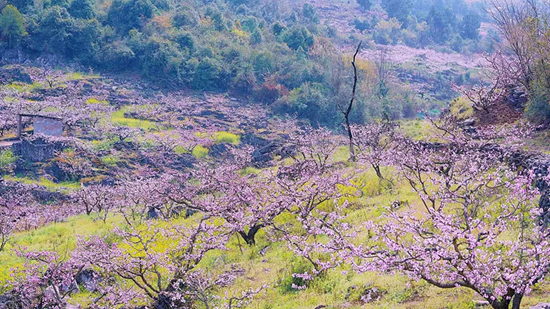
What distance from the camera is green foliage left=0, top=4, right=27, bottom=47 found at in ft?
162

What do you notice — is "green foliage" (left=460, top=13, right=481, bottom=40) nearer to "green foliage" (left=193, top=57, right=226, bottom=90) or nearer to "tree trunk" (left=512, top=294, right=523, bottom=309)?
"green foliage" (left=193, top=57, right=226, bottom=90)

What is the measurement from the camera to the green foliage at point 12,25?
1948 inches

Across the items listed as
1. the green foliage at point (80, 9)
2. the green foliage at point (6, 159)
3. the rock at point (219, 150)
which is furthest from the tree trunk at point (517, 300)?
the green foliage at point (80, 9)

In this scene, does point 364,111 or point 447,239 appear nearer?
point 447,239

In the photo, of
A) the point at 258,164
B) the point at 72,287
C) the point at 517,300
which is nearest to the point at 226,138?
the point at 258,164

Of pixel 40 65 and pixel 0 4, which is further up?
pixel 0 4

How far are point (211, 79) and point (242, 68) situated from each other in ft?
13.2

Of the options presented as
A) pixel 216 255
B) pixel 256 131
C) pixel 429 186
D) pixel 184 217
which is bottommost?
pixel 256 131

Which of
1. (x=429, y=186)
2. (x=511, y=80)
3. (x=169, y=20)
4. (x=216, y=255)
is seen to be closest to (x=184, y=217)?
(x=216, y=255)

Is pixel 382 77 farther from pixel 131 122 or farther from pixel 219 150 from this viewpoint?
pixel 131 122

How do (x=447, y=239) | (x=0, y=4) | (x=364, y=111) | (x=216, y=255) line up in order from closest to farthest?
(x=447, y=239), (x=216, y=255), (x=364, y=111), (x=0, y=4)

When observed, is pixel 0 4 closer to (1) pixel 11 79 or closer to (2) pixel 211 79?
(1) pixel 11 79

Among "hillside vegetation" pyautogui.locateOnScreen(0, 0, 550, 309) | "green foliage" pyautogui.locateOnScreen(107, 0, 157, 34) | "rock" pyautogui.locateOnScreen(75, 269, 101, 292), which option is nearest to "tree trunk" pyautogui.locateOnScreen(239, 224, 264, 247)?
"hillside vegetation" pyautogui.locateOnScreen(0, 0, 550, 309)

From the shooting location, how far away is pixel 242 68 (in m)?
55.6
